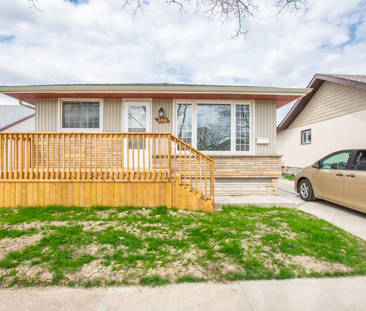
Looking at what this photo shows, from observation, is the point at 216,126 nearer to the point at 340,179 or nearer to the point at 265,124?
the point at 265,124

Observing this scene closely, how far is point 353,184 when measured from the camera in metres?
4.20

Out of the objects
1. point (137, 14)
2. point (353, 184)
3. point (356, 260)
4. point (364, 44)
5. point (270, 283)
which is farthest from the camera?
point (364, 44)

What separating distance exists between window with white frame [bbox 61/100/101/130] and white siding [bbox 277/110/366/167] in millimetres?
10022

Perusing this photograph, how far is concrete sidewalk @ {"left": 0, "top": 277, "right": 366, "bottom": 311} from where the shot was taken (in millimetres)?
1751

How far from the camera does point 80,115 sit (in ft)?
20.7

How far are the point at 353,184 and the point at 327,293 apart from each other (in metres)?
3.23

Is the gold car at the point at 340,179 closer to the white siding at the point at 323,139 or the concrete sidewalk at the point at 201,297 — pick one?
the concrete sidewalk at the point at 201,297

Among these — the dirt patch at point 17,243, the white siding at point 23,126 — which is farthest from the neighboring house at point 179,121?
the white siding at point 23,126

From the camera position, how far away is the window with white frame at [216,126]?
6.25 metres

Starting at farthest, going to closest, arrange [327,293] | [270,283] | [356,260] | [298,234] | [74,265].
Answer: [298,234], [356,260], [74,265], [270,283], [327,293]

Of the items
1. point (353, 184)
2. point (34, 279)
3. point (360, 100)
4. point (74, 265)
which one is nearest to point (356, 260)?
point (353, 184)

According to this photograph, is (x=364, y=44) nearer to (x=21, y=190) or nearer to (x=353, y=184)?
(x=353, y=184)

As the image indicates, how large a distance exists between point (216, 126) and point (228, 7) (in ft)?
10.5

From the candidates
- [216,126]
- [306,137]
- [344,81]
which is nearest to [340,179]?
[216,126]
